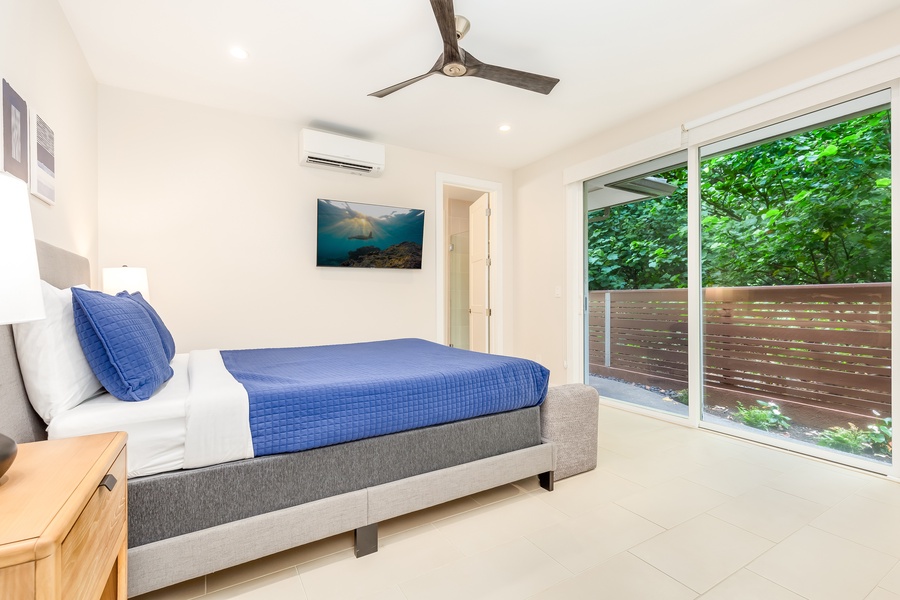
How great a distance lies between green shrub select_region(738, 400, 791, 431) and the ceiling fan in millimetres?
2616

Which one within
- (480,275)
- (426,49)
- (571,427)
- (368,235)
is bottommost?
(571,427)

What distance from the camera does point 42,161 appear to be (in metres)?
1.95

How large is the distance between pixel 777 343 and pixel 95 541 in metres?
3.58

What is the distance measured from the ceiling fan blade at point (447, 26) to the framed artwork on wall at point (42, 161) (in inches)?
73.3

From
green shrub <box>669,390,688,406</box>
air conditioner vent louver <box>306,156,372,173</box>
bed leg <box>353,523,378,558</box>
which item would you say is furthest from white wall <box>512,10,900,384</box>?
bed leg <box>353,523,378,558</box>

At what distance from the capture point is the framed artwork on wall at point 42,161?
73.0 inches

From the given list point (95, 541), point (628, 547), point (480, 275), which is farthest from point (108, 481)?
point (480, 275)

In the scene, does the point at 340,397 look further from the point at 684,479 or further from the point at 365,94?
the point at 365,94

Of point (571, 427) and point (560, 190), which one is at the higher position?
point (560, 190)

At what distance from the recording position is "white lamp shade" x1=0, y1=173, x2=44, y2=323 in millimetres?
741

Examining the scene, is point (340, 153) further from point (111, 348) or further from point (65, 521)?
point (65, 521)

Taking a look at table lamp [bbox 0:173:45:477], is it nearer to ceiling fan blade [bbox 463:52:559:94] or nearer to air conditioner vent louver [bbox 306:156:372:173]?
ceiling fan blade [bbox 463:52:559:94]

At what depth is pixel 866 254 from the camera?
247cm

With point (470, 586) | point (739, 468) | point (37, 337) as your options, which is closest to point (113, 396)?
point (37, 337)
